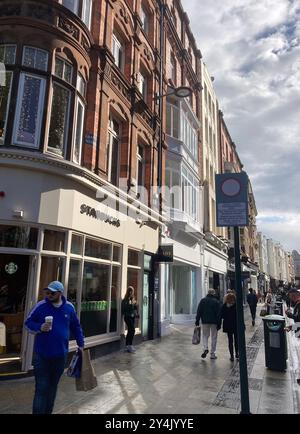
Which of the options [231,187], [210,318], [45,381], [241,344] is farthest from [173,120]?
[45,381]

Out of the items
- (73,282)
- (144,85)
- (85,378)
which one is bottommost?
(85,378)

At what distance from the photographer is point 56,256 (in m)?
8.30

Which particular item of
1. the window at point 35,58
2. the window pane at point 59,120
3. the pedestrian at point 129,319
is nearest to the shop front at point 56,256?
the pedestrian at point 129,319

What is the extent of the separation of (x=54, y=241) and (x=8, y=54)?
4634mm

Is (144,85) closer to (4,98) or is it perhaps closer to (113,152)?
(113,152)

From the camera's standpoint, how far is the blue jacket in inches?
181

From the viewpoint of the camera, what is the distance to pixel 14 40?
8492 mm

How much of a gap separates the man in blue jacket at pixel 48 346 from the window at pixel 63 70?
6.34 metres

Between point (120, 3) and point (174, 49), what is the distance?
7.74 meters

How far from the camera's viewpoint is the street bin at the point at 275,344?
8648mm

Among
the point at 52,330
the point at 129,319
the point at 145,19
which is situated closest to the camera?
the point at 52,330

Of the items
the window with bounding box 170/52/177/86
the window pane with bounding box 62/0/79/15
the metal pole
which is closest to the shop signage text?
the metal pole

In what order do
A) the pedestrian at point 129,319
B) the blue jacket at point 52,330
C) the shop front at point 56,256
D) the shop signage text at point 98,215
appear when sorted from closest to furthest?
the blue jacket at point 52,330 → the shop front at point 56,256 → the shop signage text at point 98,215 → the pedestrian at point 129,319

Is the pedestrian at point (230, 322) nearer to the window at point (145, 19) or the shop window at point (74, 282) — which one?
the shop window at point (74, 282)
